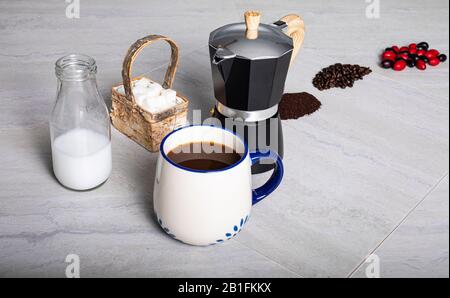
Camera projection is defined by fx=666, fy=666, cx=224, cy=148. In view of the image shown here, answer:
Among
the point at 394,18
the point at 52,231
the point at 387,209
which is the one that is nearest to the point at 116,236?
the point at 52,231

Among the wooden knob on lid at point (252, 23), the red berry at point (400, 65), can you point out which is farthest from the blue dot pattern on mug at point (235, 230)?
the red berry at point (400, 65)

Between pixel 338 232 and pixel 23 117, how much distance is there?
0.57 meters

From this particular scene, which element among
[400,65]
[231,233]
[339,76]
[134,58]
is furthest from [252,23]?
[400,65]

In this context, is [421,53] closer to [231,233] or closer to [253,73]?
[253,73]

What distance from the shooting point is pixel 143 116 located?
1023mm

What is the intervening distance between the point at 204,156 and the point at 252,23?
20 cm

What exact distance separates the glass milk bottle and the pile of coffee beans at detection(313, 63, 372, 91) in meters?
0.48

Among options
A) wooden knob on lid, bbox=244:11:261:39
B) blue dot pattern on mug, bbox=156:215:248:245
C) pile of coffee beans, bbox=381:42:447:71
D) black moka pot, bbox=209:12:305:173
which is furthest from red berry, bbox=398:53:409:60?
blue dot pattern on mug, bbox=156:215:248:245

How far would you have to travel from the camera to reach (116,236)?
2.96 feet

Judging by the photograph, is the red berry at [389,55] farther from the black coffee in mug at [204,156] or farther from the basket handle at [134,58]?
the black coffee in mug at [204,156]

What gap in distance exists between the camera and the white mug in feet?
2.68

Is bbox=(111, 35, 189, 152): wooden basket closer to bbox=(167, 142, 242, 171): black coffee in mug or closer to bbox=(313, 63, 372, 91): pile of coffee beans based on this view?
bbox=(167, 142, 242, 171): black coffee in mug

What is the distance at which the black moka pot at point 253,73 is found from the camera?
0.92 m
